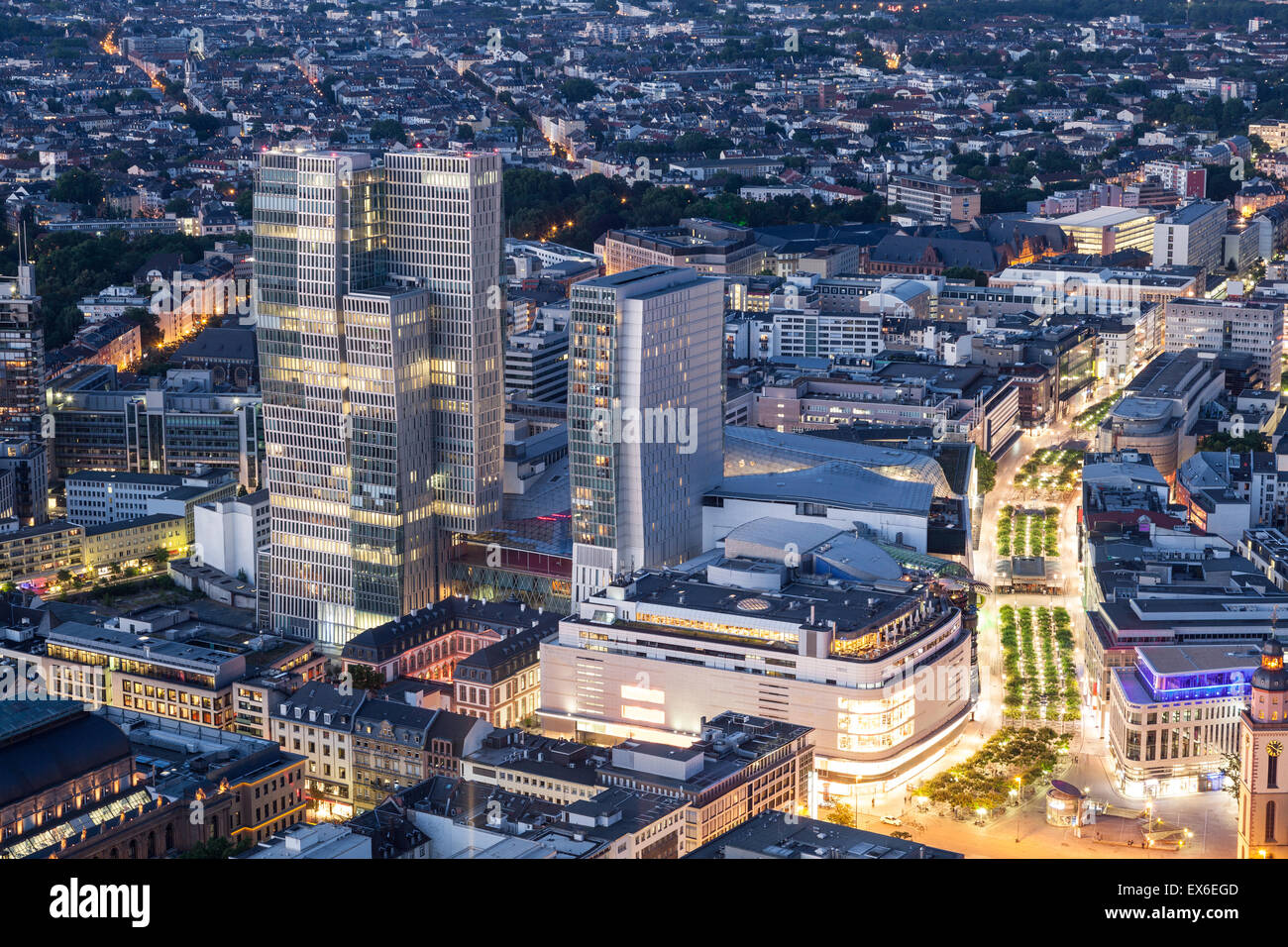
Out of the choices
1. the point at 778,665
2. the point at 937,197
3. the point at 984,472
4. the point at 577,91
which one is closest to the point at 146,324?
the point at 984,472

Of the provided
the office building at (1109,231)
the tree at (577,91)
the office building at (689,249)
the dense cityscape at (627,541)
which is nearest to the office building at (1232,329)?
the dense cityscape at (627,541)

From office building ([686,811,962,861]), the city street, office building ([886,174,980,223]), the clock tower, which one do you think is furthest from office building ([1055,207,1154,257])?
office building ([686,811,962,861])

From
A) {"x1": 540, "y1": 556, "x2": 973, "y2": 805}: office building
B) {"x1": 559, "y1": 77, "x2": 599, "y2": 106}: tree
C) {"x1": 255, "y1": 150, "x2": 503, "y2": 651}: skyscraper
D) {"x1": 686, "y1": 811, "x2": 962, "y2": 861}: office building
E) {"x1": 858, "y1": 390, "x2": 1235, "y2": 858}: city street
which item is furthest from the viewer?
A: {"x1": 559, "y1": 77, "x2": 599, "y2": 106}: tree

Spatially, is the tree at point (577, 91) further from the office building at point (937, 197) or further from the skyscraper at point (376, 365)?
the skyscraper at point (376, 365)

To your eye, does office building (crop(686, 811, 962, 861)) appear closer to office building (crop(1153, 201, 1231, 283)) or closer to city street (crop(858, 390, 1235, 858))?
city street (crop(858, 390, 1235, 858))

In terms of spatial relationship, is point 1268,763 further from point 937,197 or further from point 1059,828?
point 937,197
